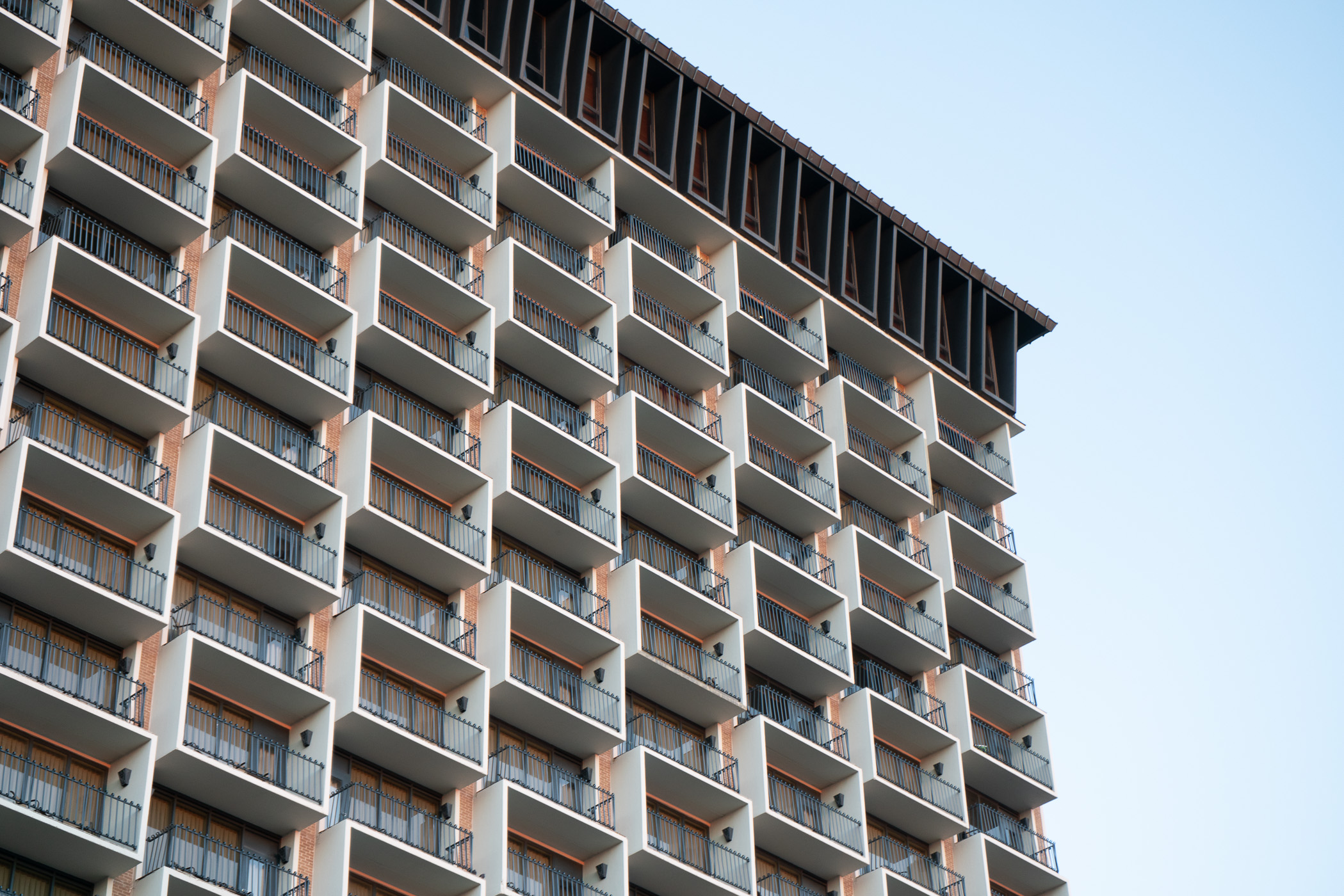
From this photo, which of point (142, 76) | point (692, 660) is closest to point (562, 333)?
point (692, 660)

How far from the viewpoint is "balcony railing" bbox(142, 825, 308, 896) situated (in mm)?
41188

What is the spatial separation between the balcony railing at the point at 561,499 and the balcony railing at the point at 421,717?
8.25 meters


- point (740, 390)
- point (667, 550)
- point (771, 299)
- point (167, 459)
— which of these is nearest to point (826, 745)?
point (667, 550)

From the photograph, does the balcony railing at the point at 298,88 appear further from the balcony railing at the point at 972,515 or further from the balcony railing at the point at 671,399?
the balcony railing at the point at 972,515

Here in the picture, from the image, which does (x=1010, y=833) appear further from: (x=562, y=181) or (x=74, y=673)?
(x=74, y=673)

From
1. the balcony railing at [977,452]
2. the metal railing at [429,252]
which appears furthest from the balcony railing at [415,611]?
the balcony railing at [977,452]

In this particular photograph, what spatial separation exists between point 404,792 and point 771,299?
2596 cm

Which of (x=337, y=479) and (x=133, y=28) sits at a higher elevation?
(x=133, y=28)

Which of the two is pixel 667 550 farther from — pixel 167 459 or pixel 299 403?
pixel 167 459

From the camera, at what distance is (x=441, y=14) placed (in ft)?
193

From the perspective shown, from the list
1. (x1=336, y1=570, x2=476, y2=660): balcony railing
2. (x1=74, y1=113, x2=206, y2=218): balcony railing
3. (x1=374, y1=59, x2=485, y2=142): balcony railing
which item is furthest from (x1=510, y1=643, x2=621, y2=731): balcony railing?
(x1=374, y1=59, x2=485, y2=142): balcony railing

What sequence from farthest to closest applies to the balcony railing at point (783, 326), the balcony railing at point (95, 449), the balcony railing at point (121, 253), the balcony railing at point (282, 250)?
1. the balcony railing at point (783, 326)
2. the balcony railing at point (282, 250)
3. the balcony railing at point (121, 253)
4. the balcony railing at point (95, 449)

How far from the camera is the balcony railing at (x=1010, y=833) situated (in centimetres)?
6206

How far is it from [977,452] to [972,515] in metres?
2.75
